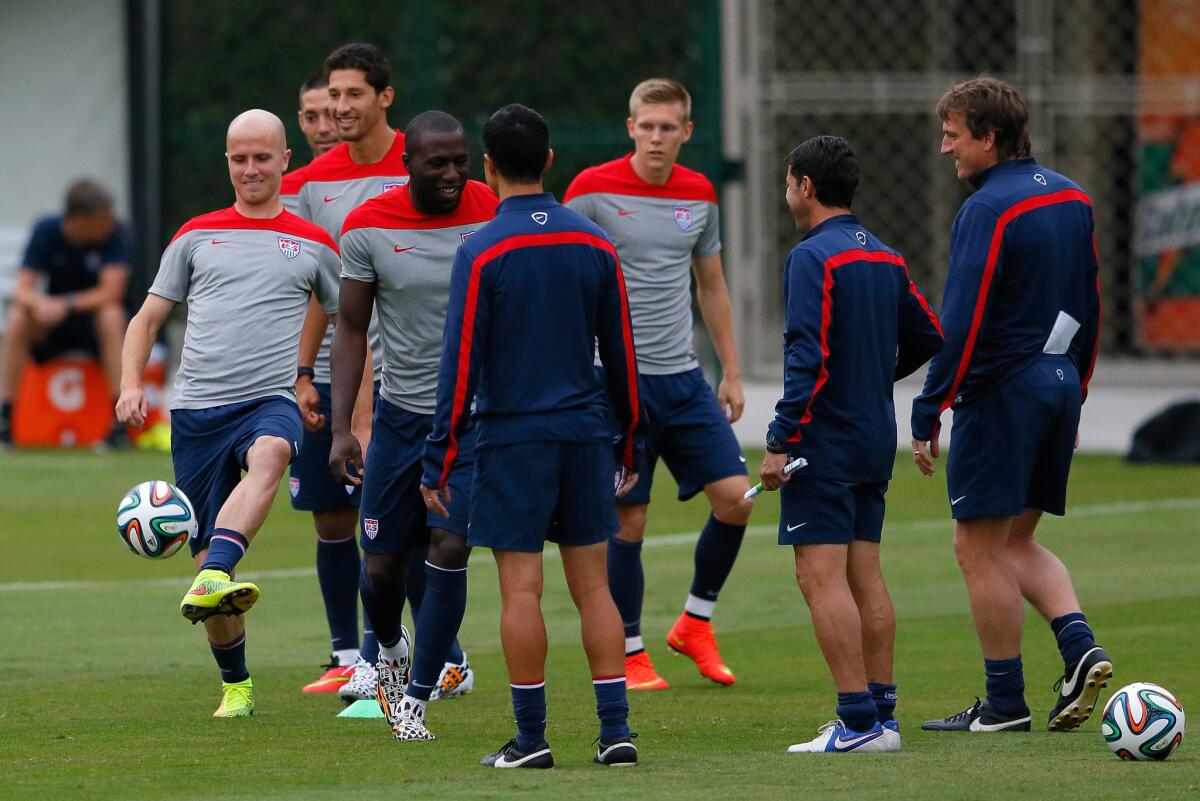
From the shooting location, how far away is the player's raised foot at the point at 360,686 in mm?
7953

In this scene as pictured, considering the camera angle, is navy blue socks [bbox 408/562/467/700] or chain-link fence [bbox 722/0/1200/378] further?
chain-link fence [bbox 722/0/1200/378]

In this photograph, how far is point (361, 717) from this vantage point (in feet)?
25.2

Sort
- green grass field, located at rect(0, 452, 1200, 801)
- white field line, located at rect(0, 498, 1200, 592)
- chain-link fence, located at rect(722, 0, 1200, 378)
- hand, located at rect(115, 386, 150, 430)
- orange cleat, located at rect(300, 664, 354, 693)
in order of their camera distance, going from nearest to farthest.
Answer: green grass field, located at rect(0, 452, 1200, 801), hand, located at rect(115, 386, 150, 430), orange cleat, located at rect(300, 664, 354, 693), white field line, located at rect(0, 498, 1200, 592), chain-link fence, located at rect(722, 0, 1200, 378)

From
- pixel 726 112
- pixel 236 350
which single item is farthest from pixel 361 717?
pixel 726 112

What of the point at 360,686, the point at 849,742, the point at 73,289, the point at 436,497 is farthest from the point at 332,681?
the point at 73,289

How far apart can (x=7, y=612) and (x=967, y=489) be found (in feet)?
16.9

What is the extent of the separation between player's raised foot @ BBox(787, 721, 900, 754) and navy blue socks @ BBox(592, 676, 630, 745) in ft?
→ 1.97

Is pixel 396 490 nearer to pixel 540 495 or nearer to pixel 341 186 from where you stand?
pixel 540 495

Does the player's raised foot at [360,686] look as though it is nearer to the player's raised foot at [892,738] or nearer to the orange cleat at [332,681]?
the orange cleat at [332,681]

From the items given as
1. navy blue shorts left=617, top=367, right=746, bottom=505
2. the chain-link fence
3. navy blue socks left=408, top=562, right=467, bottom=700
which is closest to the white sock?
navy blue shorts left=617, top=367, right=746, bottom=505

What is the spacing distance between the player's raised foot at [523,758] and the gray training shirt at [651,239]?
2602 millimetres

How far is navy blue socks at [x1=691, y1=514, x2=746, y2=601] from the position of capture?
8922 millimetres

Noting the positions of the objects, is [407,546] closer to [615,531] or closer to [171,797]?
[615,531]

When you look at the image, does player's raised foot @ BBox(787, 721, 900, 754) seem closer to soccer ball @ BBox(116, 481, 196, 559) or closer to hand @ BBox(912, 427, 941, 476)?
hand @ BBox(912, 427, 941, 476)
